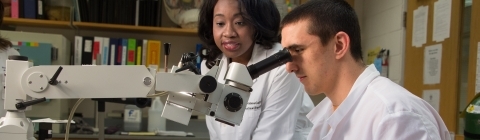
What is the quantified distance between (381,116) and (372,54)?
2.65m

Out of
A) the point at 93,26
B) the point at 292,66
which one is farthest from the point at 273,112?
the point at 93,26

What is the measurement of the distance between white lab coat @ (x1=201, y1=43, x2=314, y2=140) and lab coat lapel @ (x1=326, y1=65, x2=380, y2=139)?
0.43 m

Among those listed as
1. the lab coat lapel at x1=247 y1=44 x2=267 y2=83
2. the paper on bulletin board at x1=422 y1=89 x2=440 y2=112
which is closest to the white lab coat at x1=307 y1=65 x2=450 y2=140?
the lab coat lapel at x1=247 y1=44 x2=267 y2=83

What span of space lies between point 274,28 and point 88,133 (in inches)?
64.7

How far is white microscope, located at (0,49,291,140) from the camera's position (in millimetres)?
906

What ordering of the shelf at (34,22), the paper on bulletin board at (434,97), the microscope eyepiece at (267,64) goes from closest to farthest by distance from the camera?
the microscope eyepiece at (267,64) < the paper on bulletin board at (434,97) < the shelf at (34,22)

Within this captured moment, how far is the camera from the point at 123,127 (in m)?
3.04

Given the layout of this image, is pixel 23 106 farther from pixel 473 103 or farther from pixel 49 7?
pixel 49 7

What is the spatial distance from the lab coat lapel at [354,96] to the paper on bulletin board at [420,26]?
1942 mm

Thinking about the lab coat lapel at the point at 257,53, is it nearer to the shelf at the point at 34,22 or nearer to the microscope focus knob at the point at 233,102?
the microscope focus knob at the point at 233,102

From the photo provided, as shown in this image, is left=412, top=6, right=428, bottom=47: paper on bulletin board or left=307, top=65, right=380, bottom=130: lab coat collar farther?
left=412, top=6, right=428, bottom=47: paper on bulletin board

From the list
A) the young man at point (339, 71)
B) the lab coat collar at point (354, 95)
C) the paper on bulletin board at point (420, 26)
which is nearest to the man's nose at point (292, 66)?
the young man at point (339, 71)

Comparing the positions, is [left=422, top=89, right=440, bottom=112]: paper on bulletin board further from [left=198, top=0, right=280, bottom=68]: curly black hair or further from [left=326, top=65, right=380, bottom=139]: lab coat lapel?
[left=326, top=65, right=380, bottom=139]: lab coat lapel

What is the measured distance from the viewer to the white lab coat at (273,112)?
144cm
